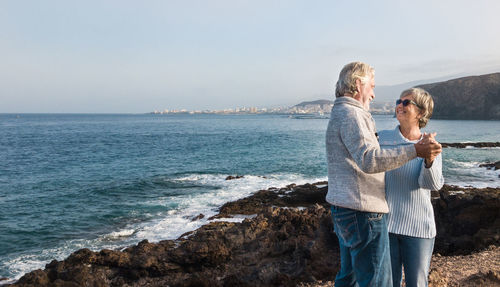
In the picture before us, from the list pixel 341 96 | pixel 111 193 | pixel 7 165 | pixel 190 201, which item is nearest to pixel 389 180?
pixel 341 96

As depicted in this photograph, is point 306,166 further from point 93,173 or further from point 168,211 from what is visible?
point 93,173

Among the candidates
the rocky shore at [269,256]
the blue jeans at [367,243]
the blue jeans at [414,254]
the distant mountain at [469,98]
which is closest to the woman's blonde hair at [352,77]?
the blue jeans at [367,243]

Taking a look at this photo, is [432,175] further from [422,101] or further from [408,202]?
[422,101]

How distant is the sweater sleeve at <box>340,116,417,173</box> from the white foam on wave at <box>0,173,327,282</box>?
9222mm

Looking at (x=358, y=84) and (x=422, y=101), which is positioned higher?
(x=358, y=84)

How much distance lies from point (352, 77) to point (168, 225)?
418 inches

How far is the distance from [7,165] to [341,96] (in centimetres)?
3224

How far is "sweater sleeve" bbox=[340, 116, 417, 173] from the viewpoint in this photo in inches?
88.8

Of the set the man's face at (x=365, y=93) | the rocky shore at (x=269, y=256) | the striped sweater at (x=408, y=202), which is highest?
the man's face at (x=365, y=93)

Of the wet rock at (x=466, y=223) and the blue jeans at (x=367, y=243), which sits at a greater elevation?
the blue jeans at (x=367, y=243)

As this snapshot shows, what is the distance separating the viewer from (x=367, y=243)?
2.48 m

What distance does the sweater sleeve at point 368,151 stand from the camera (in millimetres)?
2256

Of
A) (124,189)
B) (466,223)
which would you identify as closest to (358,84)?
(466,223)

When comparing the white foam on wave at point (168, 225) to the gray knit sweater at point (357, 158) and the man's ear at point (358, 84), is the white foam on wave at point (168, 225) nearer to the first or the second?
the gray knit sweater at point (357, 158)
